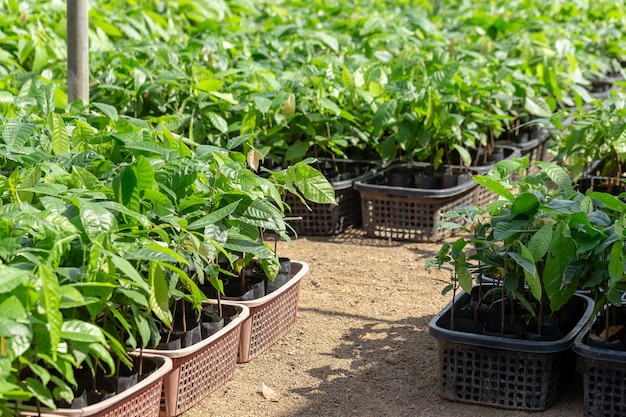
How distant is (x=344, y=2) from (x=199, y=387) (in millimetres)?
6599

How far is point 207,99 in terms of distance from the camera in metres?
5.14

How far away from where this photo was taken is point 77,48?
4.54 metres

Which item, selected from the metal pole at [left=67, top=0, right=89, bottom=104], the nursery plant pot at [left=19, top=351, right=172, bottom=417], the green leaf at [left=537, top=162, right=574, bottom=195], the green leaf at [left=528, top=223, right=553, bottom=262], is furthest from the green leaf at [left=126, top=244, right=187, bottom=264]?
the metal pole at [left=67, top=0, right=89, bottom=104]

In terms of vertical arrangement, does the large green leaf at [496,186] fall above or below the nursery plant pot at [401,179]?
above

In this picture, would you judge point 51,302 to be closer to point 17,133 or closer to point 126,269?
point 126,269

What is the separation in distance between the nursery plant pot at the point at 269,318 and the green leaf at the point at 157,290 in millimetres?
736

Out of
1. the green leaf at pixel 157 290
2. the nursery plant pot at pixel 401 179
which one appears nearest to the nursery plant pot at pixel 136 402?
the green leaf at pixel 157 290

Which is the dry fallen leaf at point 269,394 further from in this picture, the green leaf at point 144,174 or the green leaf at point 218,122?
the green leaf at point 218,122

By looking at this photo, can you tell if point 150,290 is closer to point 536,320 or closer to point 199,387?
point 199,387

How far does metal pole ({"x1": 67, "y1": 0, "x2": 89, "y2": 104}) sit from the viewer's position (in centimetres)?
449

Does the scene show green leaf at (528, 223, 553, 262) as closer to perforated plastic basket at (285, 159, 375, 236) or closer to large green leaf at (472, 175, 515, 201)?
large green leaf at (472, 175, 515, 201)

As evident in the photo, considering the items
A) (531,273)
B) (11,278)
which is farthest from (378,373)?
(11,278)

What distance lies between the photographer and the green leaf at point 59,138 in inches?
135

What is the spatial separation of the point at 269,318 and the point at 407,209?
63.5 inches
